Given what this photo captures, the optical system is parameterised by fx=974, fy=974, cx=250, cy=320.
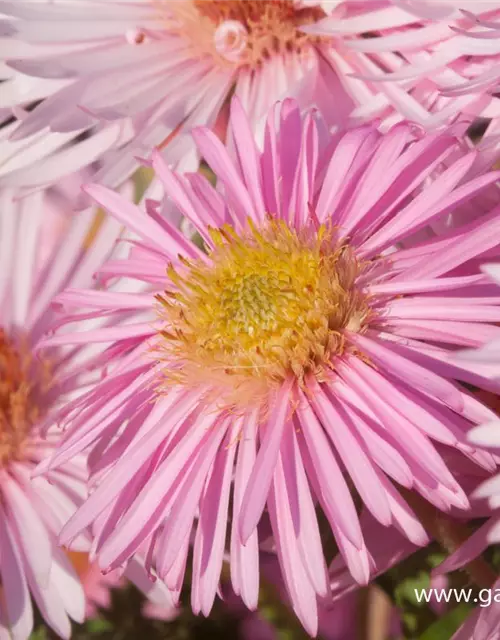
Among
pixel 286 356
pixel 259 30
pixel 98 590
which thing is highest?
pixel 259 30

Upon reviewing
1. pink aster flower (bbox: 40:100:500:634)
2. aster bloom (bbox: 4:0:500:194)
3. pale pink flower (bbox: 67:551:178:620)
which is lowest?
pale pink flower (bbox: 67:551:178:620)

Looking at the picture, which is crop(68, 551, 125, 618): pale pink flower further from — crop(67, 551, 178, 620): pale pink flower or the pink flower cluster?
the pink flower cluster

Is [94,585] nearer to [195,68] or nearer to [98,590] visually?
[98,590]

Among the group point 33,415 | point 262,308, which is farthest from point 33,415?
point 262,308

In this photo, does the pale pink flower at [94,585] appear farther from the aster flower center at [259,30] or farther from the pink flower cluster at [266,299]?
the aster flower center at [259,30]

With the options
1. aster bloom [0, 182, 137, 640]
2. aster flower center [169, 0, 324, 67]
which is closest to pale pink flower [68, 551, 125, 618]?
aster bloom [0, 182, 137, 640]
